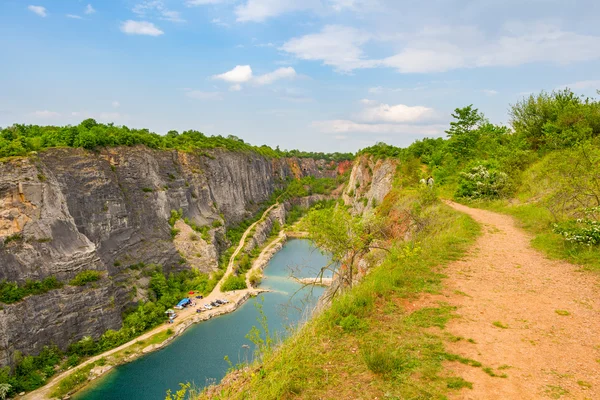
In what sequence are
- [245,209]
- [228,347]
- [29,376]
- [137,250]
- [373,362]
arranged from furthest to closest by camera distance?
[245,209], [137,250], [228,347], [29,376], [373,362]

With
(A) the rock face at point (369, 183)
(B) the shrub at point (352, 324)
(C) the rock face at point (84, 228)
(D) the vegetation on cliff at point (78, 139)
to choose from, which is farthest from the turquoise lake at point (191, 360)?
(A) the rock face at point (369, 183)

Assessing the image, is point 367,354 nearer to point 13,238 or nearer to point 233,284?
point 13,238

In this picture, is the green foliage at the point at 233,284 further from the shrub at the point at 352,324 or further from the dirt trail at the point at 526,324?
the shrub at the point at 352,324

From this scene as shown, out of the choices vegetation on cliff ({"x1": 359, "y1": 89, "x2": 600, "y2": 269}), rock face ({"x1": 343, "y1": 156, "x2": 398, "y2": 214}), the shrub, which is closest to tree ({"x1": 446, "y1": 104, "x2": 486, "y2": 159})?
vegetation on cliff ({"x1": 359, "y1": 89, "x2": 600, "y2": 269})

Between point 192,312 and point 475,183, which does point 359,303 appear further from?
point 192,312

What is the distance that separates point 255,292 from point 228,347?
10.8 m

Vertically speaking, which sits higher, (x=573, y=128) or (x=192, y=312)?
(x=573, y=128)

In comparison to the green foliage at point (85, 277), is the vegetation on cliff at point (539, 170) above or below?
above

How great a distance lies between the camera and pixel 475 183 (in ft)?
62.8

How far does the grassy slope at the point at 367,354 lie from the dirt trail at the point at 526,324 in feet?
1.25

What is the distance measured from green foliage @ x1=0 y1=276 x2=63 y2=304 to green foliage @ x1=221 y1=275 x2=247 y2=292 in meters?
16.0

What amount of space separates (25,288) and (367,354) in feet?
86.9

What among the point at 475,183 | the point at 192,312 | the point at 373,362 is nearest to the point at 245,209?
the point at 192,312

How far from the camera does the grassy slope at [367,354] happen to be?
4766 mm
